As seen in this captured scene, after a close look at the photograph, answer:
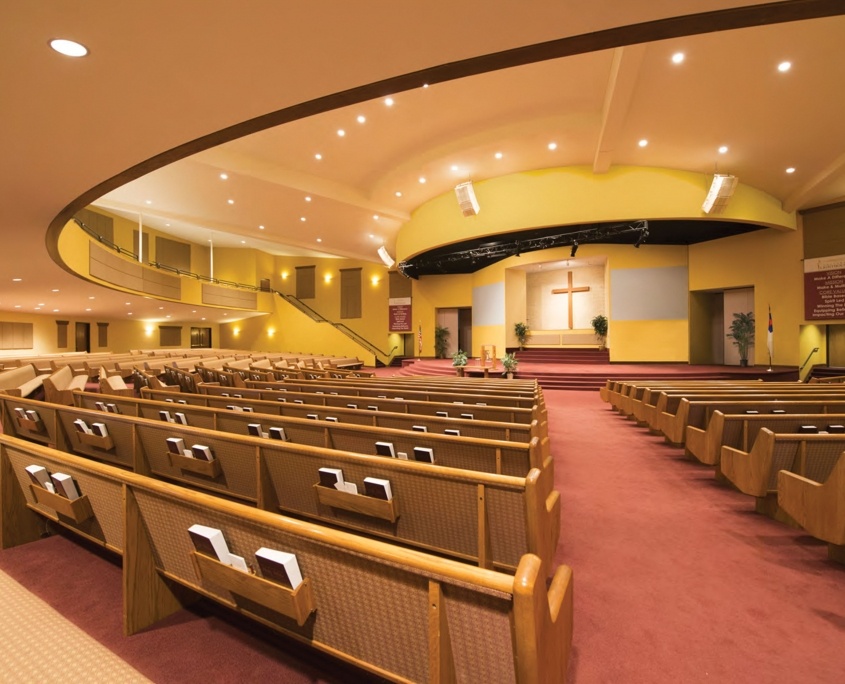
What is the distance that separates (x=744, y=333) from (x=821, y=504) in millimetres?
12050

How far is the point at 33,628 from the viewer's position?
0.99 m

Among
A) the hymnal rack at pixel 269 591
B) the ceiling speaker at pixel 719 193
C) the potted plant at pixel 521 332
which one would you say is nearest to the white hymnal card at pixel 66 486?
the hymnal rack at pixel 269 591

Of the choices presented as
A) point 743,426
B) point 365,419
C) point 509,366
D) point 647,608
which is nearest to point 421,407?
point 365,419

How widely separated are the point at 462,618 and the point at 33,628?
1.03m

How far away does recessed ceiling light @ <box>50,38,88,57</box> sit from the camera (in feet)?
7.82

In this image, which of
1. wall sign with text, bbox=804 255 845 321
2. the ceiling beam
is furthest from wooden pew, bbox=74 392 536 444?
wall sign with text, bbox=804 255 845 321

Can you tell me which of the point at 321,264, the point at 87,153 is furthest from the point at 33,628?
the point at 321,264

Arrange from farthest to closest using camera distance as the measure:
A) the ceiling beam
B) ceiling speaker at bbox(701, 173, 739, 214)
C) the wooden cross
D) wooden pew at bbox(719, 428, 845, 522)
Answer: the wooden cross, ceiling speaker at bbox(701, 173, 739, 214), the ceiling beam, wooden pew at bbox(719, 428, 845, 522)

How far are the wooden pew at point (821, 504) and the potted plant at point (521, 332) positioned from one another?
12691 mm

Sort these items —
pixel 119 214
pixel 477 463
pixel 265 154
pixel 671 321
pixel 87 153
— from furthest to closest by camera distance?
1. pixel 119 214
2. pixel 671 321
3. pixel 265 154
4. pixel 87 153
5. pixel 477 463

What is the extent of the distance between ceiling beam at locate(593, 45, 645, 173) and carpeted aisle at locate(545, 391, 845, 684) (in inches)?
221

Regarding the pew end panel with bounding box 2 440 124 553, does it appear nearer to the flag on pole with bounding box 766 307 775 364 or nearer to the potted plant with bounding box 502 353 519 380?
the potted plant with bounding box 502 353 519 380

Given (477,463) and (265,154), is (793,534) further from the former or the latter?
(265,154)

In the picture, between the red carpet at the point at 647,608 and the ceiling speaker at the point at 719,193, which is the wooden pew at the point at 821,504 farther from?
the ceiling speaker at the point at 719,193
